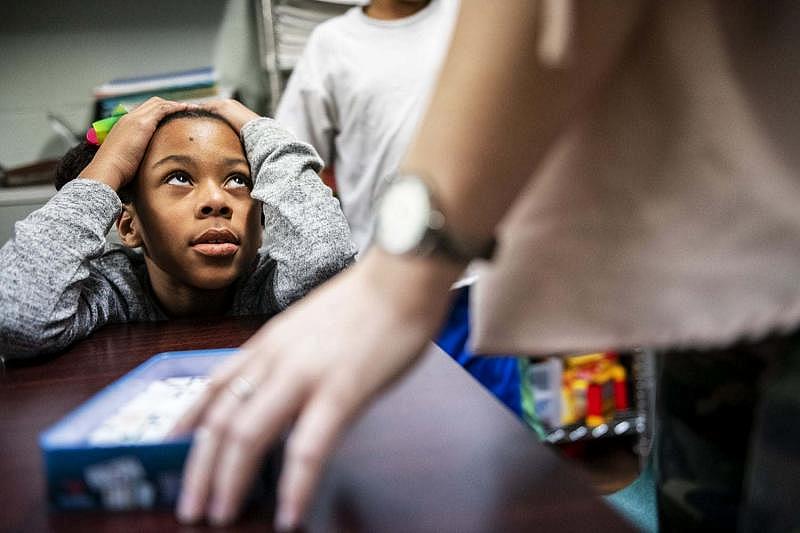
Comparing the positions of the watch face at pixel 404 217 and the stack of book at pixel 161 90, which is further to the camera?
the stack of book at pixel 161 90

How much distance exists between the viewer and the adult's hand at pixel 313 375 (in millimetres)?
322

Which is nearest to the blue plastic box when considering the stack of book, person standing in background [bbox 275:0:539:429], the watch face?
the watch face

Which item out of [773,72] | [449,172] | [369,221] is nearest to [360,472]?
[449,172]

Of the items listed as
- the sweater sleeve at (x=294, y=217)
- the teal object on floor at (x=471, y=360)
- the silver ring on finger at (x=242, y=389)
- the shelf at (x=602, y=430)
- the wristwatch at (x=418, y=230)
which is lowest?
the shelf at (x=602, y=430)

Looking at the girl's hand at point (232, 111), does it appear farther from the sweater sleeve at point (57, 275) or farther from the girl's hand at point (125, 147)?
the sweater sleeve at point (57, 275)

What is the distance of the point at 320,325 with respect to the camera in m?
0.33

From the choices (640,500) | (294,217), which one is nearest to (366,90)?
(294,217)

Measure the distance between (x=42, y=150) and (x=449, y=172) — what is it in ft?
6.69

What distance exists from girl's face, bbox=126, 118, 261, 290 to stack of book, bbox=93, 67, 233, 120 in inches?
31.8

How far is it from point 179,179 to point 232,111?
0.58 ft

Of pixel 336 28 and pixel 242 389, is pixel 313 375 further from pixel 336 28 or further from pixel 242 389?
pixel 336 28

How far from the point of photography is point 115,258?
44.5 inches

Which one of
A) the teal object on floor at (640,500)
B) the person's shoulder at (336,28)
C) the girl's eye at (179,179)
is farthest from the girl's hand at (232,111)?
the teal object on floor at (640,500)

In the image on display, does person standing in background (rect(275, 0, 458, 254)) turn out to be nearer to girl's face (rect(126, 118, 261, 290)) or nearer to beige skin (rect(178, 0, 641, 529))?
girl's face (rect(126, 118, 261, 290))
